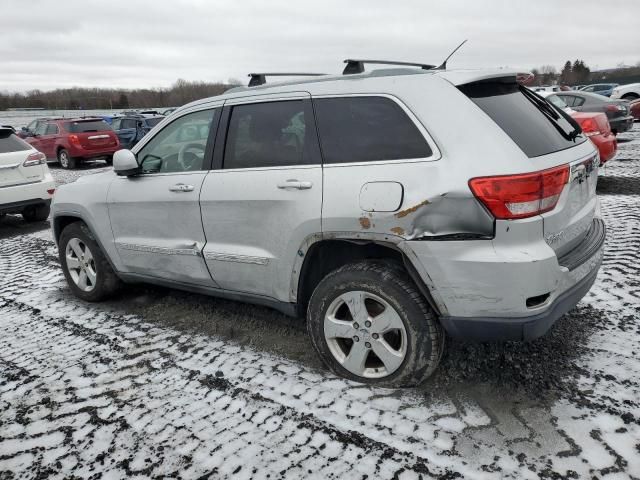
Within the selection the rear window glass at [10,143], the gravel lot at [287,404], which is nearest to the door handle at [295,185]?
the gravel lot at [287,404]

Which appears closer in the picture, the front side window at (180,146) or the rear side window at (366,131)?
the rear side window at (366,131)

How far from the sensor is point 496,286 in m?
2.43

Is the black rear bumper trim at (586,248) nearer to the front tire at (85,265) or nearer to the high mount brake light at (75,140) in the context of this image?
the front tire at (85,265)

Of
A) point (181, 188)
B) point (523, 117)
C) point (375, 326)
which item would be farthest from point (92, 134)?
point (523, 117)

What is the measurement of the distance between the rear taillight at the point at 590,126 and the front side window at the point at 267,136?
250 inches

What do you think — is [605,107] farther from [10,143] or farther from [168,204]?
[10,143]

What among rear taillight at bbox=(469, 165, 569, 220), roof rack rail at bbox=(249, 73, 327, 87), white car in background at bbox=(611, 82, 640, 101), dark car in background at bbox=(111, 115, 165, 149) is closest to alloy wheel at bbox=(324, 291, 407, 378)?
rear taillight at bbox=(469, 165, 569, 220)

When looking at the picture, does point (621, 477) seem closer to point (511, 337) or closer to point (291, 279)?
point (511, 337)

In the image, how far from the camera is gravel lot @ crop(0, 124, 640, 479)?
237 cm

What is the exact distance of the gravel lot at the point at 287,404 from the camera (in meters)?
2.37

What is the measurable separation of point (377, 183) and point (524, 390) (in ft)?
4.64

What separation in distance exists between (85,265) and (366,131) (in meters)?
3.01

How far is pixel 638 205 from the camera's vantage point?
684cm

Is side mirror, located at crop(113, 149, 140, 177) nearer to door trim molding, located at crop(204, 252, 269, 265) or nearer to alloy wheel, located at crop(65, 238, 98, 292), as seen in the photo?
door trim molding, located at crop(204, 252, 269, 265)
